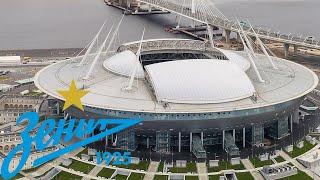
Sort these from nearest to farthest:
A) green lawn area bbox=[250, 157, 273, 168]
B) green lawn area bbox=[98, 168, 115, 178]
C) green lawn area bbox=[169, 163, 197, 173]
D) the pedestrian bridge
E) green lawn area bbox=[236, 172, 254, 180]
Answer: green lawn area bbox=[236, 172, 254, 180] < green lawn area bbox=[98, 168, 115, 178] < green lawn area bbox=[169, 163, 197, 173] < green lawn area bbox=[250, 157, 273, 168] < the pedestrian bridge

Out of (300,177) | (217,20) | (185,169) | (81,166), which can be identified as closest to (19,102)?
(81,166)

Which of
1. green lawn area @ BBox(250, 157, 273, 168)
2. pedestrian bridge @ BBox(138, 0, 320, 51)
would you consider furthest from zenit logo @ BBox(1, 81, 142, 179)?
pedestrian bridge @ BBox(138, 0, 320, 51)

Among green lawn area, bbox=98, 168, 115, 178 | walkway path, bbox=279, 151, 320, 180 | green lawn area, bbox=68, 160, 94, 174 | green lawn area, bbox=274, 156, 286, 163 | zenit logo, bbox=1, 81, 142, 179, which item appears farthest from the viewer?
green lawn area, bbox=274, 156, 286, 163

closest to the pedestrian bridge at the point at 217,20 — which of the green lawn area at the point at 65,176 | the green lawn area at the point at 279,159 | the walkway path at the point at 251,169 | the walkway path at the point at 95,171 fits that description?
the green lawn area at the point at 279,159

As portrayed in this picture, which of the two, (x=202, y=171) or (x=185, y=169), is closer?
(x=202, y=171)

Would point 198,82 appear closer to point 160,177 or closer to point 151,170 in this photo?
point 151,170

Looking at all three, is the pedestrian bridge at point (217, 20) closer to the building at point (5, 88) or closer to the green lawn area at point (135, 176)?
the building at point (5, 88)

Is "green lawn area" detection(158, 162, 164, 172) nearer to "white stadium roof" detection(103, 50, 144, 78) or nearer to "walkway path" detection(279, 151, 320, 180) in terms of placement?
"white stadium roof" detection(103, 50, 144, 78)

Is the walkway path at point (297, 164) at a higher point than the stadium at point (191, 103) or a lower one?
lower
